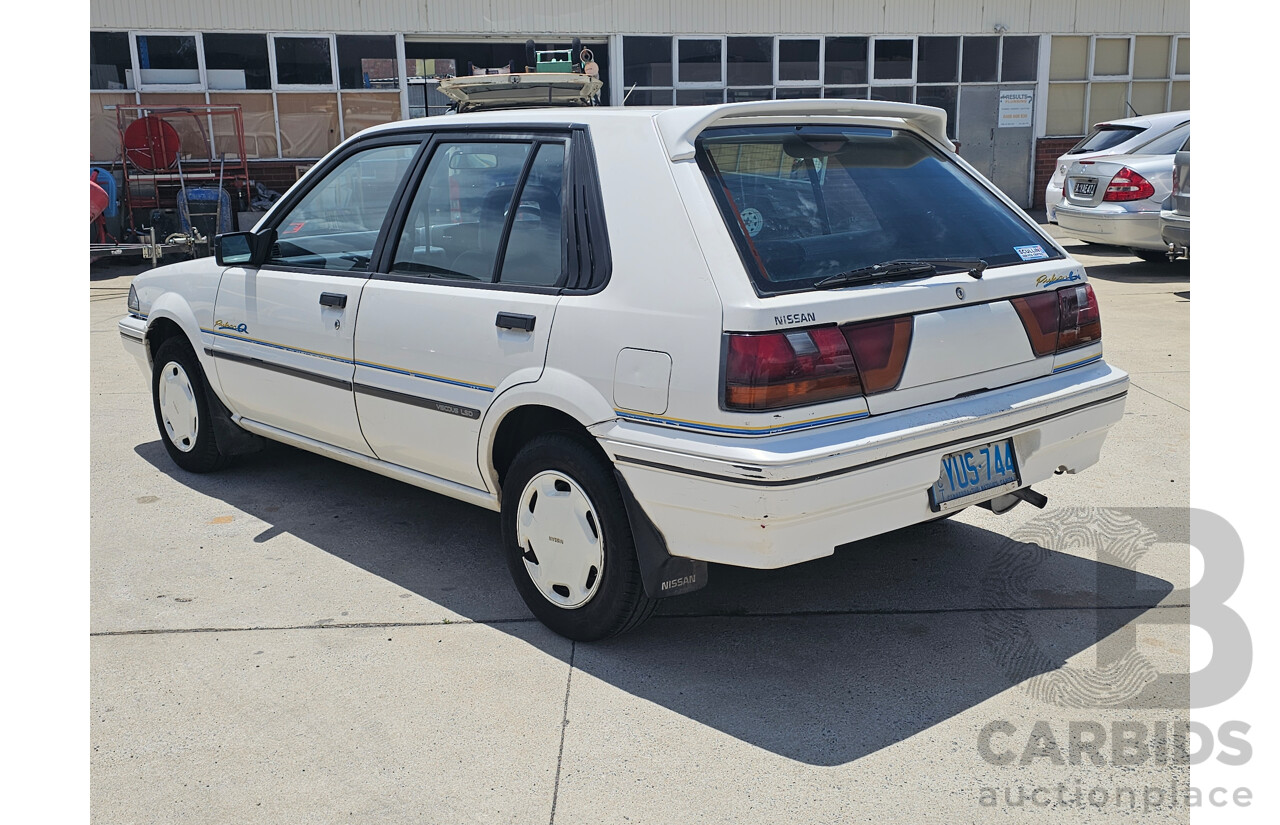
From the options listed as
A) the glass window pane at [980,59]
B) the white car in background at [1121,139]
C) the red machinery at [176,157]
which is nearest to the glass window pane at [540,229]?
the white car in background at [1121,139]

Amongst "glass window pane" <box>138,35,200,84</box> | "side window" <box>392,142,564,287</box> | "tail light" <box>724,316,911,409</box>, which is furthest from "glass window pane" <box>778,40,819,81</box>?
"tail light" <box>724,316,911,409</box>

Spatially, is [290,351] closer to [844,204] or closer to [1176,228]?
[844,204]

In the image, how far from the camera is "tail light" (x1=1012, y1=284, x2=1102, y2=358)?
12.1 feet

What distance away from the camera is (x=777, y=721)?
3.27 meters

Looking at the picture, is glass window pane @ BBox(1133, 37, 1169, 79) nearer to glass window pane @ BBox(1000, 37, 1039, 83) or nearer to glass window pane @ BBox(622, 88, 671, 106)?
glass window pane @ BBox(1000, 37, 1039, 83)

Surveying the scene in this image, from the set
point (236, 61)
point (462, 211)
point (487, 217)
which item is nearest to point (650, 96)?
point (236, 61)

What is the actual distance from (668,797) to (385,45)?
16.4 meters

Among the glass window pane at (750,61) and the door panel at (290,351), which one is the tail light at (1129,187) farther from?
the door panel at (290,351)

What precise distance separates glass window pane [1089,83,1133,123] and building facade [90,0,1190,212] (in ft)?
0.11

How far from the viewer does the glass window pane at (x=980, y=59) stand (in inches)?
755

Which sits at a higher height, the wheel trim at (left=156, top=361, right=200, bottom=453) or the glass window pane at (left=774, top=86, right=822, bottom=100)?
the glass window pane at (left=774, top=86, right=822, bottom=100)

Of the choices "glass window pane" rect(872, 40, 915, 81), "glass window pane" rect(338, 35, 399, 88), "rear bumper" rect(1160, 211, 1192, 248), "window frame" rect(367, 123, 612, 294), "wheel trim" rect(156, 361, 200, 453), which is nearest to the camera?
"window frame" rect(367, 123, 612, 294)

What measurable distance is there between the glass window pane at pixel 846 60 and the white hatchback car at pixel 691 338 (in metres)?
15.4

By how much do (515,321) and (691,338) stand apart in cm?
77
